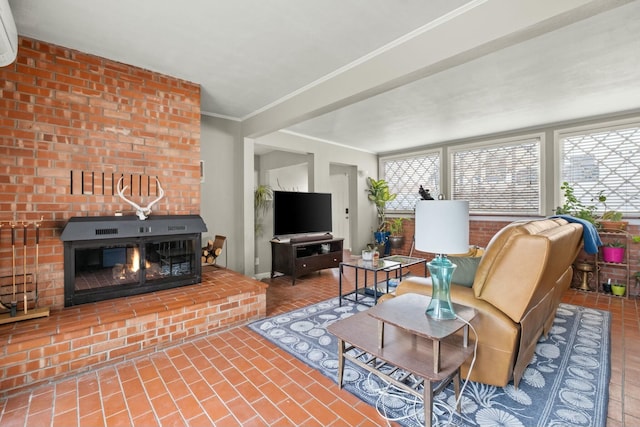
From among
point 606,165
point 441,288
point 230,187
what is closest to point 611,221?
point 606,165

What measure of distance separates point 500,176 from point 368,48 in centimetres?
380

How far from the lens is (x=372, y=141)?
18.0ft

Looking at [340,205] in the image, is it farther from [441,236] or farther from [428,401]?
[428,401]

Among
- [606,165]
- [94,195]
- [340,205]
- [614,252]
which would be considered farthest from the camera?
[340,205]

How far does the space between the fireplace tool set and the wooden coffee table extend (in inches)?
88.1

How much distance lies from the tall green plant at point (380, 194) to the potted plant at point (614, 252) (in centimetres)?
338

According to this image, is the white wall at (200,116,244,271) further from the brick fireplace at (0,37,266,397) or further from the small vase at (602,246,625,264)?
the small vase at (602,246,625,264)

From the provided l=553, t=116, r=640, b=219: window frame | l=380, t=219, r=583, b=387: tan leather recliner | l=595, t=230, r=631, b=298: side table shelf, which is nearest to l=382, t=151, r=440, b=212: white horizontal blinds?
l=553, t=116, r=640, b=219: window frame

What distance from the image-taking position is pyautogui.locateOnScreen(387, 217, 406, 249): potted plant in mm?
6133

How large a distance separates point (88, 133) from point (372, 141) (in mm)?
4258

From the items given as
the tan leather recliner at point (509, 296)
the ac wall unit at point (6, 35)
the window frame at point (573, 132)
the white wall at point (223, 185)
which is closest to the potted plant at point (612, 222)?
the window frame at point (573, 132)

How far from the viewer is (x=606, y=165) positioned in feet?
13.0

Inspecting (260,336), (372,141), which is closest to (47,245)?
(260,336)

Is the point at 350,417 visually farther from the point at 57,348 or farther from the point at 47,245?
the point at 47,245
